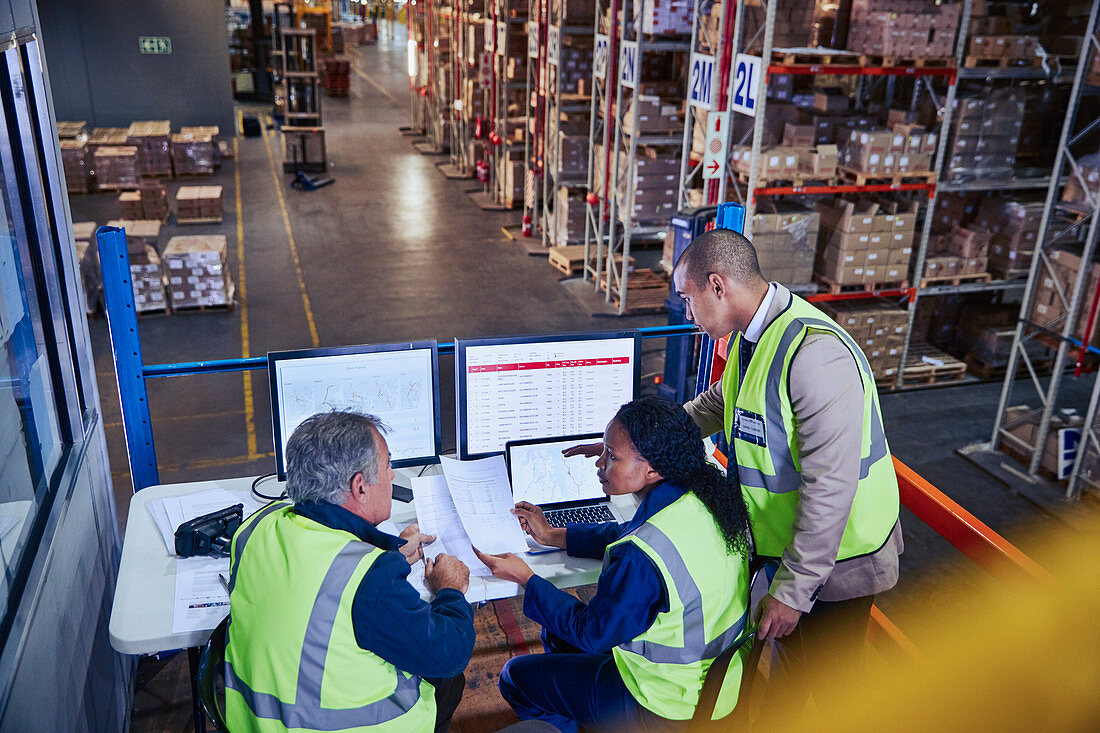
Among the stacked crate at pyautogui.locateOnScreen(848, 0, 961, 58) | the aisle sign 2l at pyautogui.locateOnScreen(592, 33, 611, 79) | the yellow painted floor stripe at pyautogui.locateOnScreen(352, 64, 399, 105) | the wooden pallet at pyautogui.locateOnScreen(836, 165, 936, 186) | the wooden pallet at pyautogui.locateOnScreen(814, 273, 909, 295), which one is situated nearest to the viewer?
the stacked crate at pyautogui.locateOnScreen(848, 0, 961, 58)

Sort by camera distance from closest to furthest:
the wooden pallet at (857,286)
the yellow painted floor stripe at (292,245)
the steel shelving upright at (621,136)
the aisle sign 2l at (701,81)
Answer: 1. the wooden pallet at (857,286)
2. the aisle sign 2l at (701,81)
3. the steel shelving upright at (621,136)
4. the yellow painted floor stripe at (292,245)

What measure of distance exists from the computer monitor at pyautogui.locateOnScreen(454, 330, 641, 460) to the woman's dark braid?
1.04 metres

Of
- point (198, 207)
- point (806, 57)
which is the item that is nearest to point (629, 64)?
point (806, 57)

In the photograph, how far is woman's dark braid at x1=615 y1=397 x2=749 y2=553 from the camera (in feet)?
8.91

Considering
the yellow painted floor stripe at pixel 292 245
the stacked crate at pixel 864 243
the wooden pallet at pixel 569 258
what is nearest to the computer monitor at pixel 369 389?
the stacked crate at pixel 864 243

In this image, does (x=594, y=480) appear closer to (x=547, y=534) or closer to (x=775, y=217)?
(x=547, y=534)

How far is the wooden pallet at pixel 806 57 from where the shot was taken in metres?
7.50

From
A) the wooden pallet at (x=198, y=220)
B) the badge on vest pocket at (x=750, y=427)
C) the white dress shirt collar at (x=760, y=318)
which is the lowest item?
the wooden pallet at (x=198, y=220)

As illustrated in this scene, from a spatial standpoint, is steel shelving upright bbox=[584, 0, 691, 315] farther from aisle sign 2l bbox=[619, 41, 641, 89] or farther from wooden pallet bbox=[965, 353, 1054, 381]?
wooden pallet bbox=[965, 353, 1054, 381]

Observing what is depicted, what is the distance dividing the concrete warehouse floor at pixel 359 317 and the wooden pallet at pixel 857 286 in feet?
3.91

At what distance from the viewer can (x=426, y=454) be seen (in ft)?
12.8

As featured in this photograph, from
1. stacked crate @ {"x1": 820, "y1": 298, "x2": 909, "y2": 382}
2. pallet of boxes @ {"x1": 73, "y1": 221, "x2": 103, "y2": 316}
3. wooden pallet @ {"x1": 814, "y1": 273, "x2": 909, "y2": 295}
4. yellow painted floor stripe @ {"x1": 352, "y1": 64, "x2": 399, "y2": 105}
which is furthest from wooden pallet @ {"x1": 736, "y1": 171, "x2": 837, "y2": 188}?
yellow painted floor stripe @ {"x1": 352, "y1": 64, "x2": 399, "y2": 105}

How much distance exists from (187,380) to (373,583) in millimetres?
7332

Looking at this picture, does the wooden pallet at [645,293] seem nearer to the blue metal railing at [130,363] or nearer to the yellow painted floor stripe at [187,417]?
the yellow painted floor stripe at [187,417]
